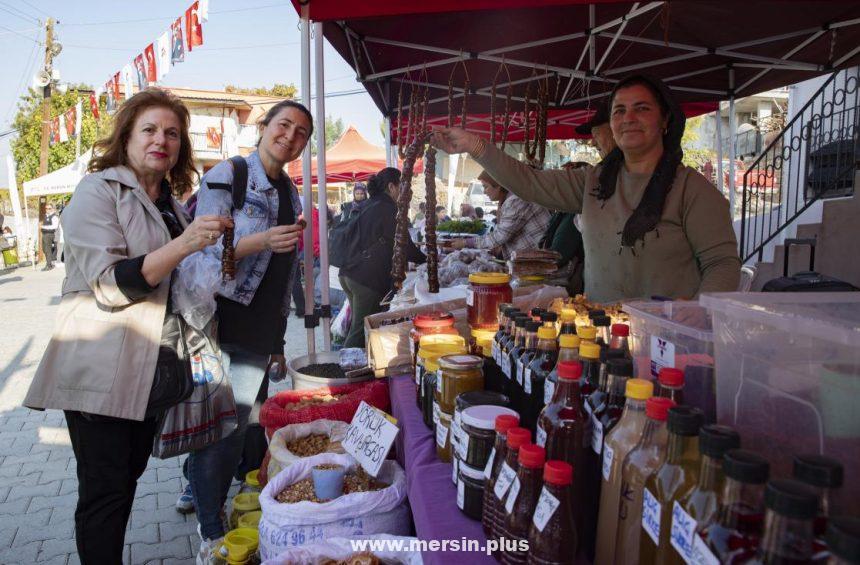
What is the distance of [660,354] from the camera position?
119 centimetres

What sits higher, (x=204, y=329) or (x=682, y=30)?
(x=682, y=30)

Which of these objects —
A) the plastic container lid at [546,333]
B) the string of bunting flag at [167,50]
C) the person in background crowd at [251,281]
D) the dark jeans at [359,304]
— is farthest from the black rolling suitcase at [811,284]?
the string of bunting flag at [167,50]

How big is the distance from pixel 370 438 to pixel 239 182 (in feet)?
4.10

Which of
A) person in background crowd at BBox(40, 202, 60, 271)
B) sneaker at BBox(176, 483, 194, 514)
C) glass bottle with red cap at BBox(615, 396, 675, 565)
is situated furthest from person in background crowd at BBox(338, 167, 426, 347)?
person in background crowd at BBox(40, 202, 60, 271)

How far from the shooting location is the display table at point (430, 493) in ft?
3.88

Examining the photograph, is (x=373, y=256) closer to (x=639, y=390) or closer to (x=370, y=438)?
(x=370, y=438)

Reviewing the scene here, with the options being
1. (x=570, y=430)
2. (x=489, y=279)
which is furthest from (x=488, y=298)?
(x=570, y=430)

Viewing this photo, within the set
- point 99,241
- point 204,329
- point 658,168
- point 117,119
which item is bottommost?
point 204,329

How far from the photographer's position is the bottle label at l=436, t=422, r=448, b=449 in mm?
1568

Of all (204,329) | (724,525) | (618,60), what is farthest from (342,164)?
(724,525)

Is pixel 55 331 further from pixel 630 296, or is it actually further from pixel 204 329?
pixel 630 296

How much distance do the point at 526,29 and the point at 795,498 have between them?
4036mm

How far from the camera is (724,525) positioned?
0.69 meters

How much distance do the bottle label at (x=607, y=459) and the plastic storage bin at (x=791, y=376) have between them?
8.0 inches
